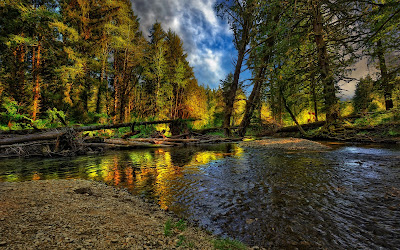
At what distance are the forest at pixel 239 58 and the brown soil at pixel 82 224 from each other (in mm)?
6794

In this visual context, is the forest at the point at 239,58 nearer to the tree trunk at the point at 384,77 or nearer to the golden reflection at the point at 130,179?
the tree trunk at the point at 384,77

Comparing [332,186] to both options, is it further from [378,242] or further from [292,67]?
[292,67]

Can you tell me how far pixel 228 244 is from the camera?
1740 mm

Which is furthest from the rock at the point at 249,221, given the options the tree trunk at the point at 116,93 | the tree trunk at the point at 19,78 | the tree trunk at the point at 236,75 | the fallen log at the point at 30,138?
the tree trunk at the point at 19,78

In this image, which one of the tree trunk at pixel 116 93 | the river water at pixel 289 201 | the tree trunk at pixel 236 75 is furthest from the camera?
the tree trunk at pixel 116 93

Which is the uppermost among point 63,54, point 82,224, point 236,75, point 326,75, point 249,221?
point 63,54

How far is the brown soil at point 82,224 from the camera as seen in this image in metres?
1.48

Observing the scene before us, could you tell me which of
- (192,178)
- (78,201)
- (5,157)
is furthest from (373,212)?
(5,157)

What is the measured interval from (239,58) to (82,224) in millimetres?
16063

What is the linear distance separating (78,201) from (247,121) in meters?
15.4

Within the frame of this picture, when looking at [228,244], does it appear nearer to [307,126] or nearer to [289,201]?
[289,201]

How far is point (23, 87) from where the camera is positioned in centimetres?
1534

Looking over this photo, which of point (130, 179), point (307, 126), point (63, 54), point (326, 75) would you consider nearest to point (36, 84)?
point (63, 54)

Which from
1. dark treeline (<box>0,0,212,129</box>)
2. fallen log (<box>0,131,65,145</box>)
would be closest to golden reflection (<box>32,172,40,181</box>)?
fallen log (<box>0,131,65,145</box>)
